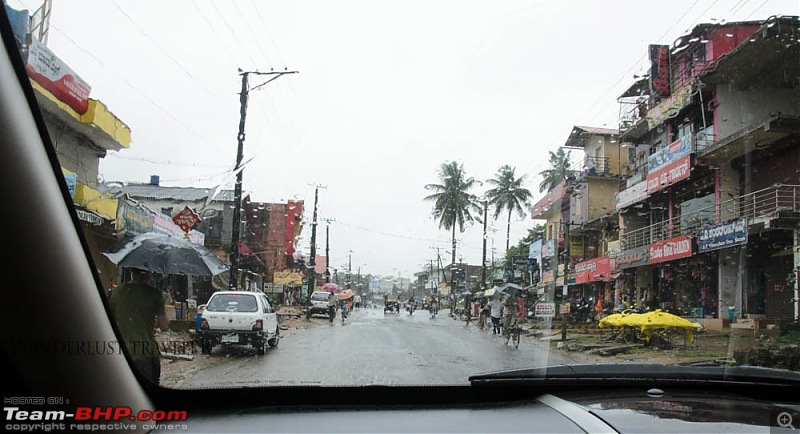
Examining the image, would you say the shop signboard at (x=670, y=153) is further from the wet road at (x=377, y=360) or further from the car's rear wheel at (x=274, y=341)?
the car's rear wheel at (x=274, y=341)

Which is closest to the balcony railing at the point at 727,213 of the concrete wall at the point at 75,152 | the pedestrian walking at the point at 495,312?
the pedestrian walking at the point at 495,312

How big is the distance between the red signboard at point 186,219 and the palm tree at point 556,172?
3405 millimetres

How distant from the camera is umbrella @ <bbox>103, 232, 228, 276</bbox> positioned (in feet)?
10.1

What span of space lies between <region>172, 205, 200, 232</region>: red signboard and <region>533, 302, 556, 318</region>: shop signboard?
4.42m

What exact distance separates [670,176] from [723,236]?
920 mm

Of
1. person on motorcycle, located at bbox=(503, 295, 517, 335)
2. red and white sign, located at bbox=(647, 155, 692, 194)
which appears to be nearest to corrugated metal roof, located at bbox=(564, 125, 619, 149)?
red and white sign, located at bbox=(647, 155, 692, 194)

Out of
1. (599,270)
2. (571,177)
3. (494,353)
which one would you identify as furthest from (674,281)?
(494,353)

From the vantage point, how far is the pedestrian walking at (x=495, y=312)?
988 centimetres

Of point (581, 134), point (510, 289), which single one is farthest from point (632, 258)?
point (510, 289)

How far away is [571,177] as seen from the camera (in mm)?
6539

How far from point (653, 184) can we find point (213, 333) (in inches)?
203

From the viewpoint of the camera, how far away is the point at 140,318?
3.00m

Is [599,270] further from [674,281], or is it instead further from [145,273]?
[145,273]

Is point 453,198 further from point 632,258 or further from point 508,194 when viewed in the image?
point 632,258
